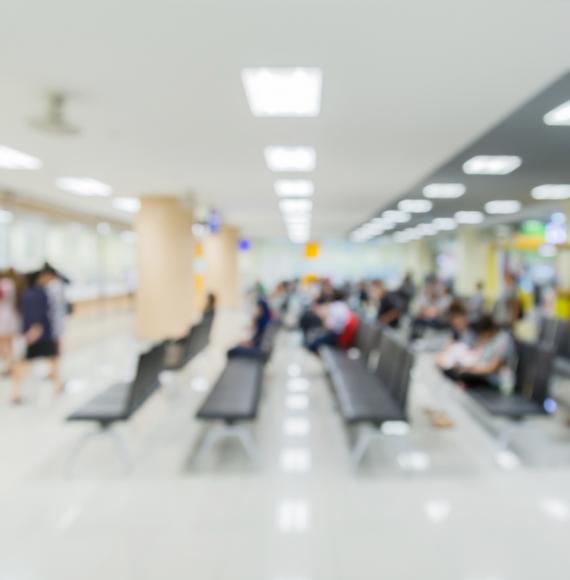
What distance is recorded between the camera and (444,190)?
10227 millimetres

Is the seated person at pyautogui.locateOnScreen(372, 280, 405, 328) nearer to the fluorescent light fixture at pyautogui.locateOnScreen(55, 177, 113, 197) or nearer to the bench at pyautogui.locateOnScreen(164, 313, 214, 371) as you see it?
the bench at pyautogui.locateOnScreen(164, 313, 214, 371)

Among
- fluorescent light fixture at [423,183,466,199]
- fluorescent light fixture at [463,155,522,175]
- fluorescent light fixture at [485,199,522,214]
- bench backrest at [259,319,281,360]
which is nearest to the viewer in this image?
bench backrest at [259,319,281,360]

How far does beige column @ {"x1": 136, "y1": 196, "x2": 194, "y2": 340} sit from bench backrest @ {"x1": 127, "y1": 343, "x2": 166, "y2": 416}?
601cm

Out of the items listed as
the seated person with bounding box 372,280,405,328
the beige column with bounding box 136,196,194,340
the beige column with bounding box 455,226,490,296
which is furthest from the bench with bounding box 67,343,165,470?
the beige column with bounding box 455,226,490,296

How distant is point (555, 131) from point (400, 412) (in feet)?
11.8

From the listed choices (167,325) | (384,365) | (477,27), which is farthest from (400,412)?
(167,325)

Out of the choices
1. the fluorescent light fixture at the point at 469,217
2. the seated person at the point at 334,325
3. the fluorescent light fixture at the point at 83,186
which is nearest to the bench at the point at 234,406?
the seated person at the point at 334,325

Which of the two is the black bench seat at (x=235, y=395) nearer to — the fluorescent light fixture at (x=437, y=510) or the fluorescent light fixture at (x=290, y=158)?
the fluorescent light fixture at (x=437, y=510)

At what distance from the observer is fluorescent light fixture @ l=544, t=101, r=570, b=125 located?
4.75m

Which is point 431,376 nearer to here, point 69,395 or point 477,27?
point 69,395

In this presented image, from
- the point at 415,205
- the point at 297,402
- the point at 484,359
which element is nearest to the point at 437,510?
the point at 484,359

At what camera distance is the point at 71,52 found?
3.41m

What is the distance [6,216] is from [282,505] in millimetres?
9953

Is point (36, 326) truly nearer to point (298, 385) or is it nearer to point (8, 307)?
point (8, 307)
